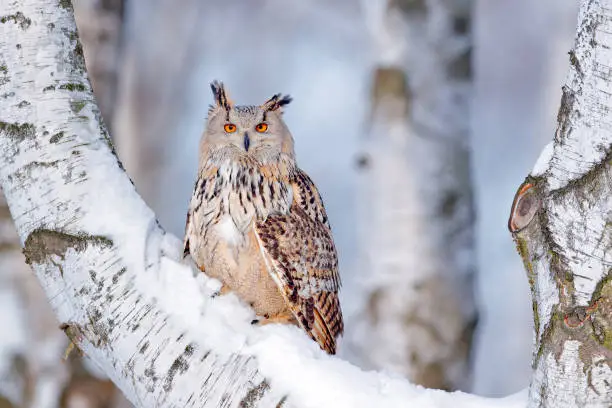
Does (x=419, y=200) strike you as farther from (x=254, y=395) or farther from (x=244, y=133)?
(x=254, y=395)

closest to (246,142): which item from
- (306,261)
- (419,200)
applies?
(306,261)

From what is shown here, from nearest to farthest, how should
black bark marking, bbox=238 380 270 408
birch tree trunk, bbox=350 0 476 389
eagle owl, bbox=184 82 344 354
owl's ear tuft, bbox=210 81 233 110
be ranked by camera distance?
black bark marking, bbox=238 380 270 408
eagle owl, bbox=184 82 344 354
owl's ear tuft, bbox=210 81 233 110
birch tree trunk, bbox=350 0 476 389

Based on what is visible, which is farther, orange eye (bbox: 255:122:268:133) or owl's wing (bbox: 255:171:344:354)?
orange eye (bbox: 255:122:268:133)

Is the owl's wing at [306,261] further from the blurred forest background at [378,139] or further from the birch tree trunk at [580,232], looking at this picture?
the blurred forest background at [378,139]

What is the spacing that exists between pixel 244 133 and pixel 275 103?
0.28m

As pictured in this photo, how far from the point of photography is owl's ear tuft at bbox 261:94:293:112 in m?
3.27

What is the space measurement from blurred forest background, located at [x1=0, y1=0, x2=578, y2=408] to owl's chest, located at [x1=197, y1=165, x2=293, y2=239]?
1880mm

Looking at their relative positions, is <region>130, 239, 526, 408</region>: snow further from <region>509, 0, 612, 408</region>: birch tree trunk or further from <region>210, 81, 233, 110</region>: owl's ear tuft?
<region>210, 81, 233, 110</region>: owl's ear tuft

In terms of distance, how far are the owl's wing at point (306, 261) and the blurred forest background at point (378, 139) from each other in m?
1.63

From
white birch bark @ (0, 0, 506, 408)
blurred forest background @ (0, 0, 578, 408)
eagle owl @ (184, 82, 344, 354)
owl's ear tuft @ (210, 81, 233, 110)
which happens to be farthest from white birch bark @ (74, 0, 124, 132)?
white birch bark @ (0, 0, 506, 408)

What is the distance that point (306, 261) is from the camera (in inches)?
119

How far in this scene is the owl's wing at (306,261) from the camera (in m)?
2.93

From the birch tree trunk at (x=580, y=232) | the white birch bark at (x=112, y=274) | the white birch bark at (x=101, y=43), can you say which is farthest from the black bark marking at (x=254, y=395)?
the white birch bark at (x=101, y=43)

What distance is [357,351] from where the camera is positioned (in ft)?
15.8
